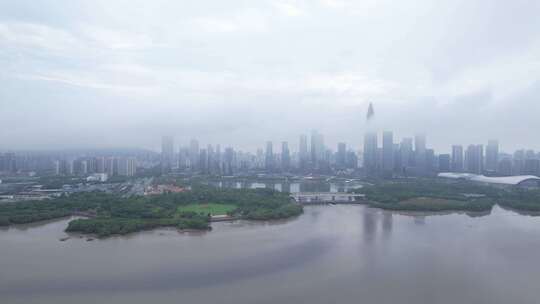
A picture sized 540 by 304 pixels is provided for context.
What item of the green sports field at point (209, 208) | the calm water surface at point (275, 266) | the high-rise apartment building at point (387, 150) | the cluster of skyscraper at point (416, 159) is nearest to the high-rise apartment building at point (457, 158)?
the cluster of skyscraper at point (416, 159)

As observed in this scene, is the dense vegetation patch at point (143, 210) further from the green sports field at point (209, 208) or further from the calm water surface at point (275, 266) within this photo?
the calm water surface at point (275, 266)

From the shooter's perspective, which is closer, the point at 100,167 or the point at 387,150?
the point at 100,167

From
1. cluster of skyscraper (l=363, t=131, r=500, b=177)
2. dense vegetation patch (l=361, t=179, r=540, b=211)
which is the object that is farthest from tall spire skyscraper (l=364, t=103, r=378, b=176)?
dense vegetation patch (l=361, t=179, r=540, b=211)

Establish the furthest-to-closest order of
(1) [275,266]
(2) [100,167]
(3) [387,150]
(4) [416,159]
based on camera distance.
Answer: (4) [416,159] < (3) [387,150] < (2) [100,167] < (1) [275,266]

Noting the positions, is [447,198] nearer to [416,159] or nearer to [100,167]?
[416,159]

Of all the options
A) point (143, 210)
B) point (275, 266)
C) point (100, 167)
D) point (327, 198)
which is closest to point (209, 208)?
point (143, 210)
